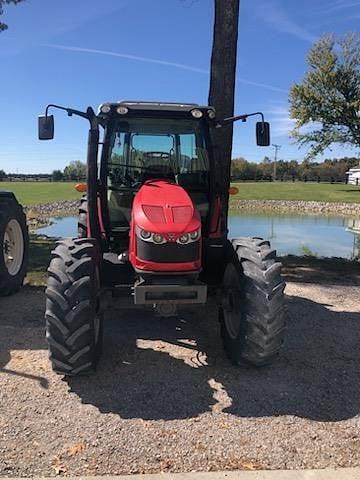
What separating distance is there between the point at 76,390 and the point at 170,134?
2930mm

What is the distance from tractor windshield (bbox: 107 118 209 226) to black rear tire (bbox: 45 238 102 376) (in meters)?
1.20

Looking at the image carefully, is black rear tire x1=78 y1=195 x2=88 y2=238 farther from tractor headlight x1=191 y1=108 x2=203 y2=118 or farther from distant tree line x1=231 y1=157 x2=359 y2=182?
distant tree line x1=231 y1=157 x2=359 y2=182

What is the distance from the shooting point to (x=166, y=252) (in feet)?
15.3

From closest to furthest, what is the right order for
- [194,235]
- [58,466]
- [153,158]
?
1. [58,466]
2. [194,235]
3. [153,158]

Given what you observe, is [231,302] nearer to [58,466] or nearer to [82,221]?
[58,466]

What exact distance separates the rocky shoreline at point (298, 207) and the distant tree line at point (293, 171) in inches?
1547

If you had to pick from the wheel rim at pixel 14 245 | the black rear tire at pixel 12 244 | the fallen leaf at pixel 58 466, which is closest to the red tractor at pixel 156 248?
the fallen leaf at pixel 58 466

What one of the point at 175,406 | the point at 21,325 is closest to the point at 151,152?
the point at 21,325

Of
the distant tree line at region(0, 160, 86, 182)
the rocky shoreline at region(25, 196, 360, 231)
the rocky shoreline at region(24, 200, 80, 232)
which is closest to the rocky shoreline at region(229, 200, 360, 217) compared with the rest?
the rocky shoreline at region(25, 196, 360, 231)

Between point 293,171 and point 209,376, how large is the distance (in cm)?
10237

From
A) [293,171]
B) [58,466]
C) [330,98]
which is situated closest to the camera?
[58,466]

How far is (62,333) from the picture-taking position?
4.46 meters

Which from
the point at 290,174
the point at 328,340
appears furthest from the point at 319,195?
the point at 328,340

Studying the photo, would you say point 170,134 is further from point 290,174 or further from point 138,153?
point 290,174
